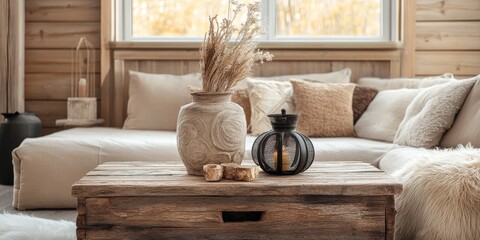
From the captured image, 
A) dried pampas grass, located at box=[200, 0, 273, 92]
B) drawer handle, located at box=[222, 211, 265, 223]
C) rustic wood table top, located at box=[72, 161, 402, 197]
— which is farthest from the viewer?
dried pampas grass, located at box=[200, 0, 273, 92]

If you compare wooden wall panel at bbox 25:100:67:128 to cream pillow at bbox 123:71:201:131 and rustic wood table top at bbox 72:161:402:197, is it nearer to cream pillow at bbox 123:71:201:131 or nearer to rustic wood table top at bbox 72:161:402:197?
cream pillow at bbox 123:71:201:131

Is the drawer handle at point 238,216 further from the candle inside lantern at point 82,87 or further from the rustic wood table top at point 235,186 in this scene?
the candle inside lantern at point 82,87

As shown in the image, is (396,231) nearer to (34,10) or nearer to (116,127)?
(116,127)

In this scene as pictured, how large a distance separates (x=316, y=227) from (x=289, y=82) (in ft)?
6.16

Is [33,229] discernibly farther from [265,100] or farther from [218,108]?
[265,100]

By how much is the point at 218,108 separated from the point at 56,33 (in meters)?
2.42

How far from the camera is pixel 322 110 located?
3537 mm

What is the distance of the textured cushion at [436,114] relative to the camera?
115 inches

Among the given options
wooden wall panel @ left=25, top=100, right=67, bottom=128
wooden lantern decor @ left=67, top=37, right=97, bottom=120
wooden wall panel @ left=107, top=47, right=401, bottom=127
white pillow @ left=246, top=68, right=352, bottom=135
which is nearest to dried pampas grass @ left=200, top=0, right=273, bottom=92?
white pillow @ left=246, top=68, right=352, bottom=135

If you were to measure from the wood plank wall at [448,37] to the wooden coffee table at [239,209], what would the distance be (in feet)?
7.80

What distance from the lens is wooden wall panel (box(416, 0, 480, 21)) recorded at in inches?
164

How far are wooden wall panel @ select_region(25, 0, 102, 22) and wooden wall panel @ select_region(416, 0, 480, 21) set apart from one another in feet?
7.09

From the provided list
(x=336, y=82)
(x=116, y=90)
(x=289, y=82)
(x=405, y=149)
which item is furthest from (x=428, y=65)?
(x=116, y=90)

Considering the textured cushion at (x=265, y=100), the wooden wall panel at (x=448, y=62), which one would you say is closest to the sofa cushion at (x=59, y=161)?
the textured cushion at (x=265, y=100)
